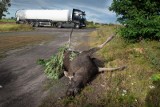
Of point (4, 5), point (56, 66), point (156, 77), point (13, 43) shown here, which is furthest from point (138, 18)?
point (4, 5)

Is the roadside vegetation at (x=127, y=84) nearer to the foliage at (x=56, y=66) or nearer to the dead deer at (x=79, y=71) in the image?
the dead deer at (x=79, y=71)

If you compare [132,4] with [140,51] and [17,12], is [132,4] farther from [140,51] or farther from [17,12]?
[17,12]

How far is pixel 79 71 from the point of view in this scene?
12.9 meters

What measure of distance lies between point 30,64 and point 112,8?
19.8 feet

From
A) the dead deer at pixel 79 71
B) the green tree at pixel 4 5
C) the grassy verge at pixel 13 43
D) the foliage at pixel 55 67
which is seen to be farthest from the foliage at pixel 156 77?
the green tree at pixel 4 5

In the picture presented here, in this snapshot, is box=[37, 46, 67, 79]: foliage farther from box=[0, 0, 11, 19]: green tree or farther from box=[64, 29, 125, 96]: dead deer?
box=[0, 0, 11, 19]: green tree

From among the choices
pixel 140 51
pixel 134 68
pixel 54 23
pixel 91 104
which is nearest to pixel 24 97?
pixel 91 104

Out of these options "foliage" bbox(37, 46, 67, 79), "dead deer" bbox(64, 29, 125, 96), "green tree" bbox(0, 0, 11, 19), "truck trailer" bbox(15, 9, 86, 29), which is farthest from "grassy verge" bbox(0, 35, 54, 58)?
"green tree" bbox(0, 0, 11, 19)

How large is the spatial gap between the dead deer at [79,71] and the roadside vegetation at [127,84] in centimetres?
23

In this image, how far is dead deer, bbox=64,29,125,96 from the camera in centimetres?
1216

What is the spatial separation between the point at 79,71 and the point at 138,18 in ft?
19.3

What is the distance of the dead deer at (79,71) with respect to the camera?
1216 cm

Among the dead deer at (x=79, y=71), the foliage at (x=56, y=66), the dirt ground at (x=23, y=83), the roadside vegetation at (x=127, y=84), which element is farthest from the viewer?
the foliage at (x=56, y=66)

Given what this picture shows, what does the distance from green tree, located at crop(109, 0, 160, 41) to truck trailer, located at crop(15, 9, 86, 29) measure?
124ft
